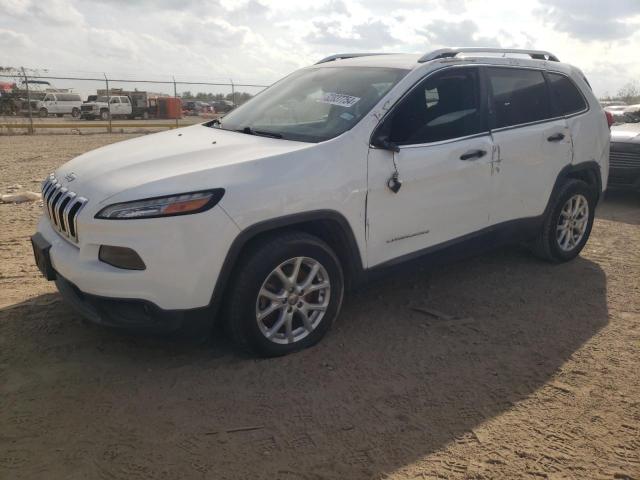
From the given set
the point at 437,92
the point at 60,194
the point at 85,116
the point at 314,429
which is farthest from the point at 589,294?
the point at 85,116

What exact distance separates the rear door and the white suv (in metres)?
0.02

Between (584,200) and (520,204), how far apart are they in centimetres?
105

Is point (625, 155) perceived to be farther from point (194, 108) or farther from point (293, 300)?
point (194, 108)

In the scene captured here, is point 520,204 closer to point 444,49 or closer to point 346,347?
point 444,49

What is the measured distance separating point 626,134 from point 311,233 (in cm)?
666

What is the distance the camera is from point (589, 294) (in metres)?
4.55

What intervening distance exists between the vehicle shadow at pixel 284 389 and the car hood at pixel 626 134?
458 cm

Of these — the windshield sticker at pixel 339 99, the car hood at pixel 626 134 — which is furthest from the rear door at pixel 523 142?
the car hood at pixel 626 134

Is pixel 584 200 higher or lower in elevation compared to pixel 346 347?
higher

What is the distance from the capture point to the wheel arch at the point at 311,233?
3031 mm

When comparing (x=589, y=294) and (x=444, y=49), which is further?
(x=589, y=294)

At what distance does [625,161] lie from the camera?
787 cm

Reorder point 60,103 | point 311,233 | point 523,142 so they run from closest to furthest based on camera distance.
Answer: point 311,233 < point 523,142 < point 60,103

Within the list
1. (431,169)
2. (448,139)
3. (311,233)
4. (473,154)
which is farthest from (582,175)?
(311,233)
